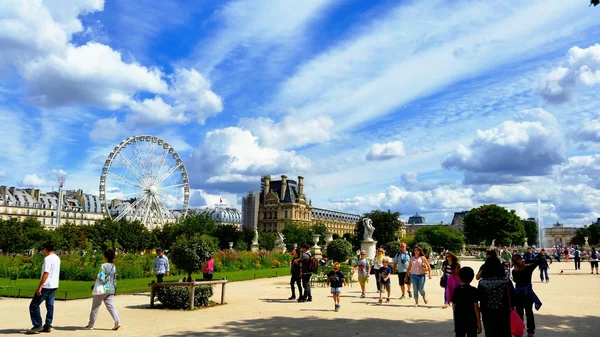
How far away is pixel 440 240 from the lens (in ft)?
322

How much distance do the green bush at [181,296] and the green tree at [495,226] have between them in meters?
92.1

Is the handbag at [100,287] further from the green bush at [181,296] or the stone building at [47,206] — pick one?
the stone building at [47,206]

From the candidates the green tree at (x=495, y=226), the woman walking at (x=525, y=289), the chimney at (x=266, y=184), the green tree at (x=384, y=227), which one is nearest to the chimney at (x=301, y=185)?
the chimney at (x=266, y=184)

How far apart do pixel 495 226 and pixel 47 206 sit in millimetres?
91790

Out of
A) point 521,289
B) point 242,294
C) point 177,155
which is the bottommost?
point 242,294

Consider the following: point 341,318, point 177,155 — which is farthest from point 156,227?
point 341,318

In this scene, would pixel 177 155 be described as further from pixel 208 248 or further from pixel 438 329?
pixel 438 329

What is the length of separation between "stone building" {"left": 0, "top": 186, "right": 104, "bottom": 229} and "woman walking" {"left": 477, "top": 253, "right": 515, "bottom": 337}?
94.9 meters

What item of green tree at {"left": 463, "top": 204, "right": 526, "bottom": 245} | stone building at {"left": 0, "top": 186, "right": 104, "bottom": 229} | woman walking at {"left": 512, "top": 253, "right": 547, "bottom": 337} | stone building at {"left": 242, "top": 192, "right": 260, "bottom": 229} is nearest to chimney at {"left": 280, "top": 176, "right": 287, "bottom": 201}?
stone building at {"left": 242, "top": 192, "right": 260, "bottom": 229}

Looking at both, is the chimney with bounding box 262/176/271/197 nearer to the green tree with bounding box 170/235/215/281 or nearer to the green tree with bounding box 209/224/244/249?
the green tree with bounding box 209/224/244/249

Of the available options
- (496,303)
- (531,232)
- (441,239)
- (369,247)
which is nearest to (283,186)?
(441,239)

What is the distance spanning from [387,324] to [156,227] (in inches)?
2480

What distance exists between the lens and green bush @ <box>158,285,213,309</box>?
1407cm

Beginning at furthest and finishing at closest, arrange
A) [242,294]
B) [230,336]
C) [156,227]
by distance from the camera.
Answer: [156,227]
[242,294]
[230,336]
